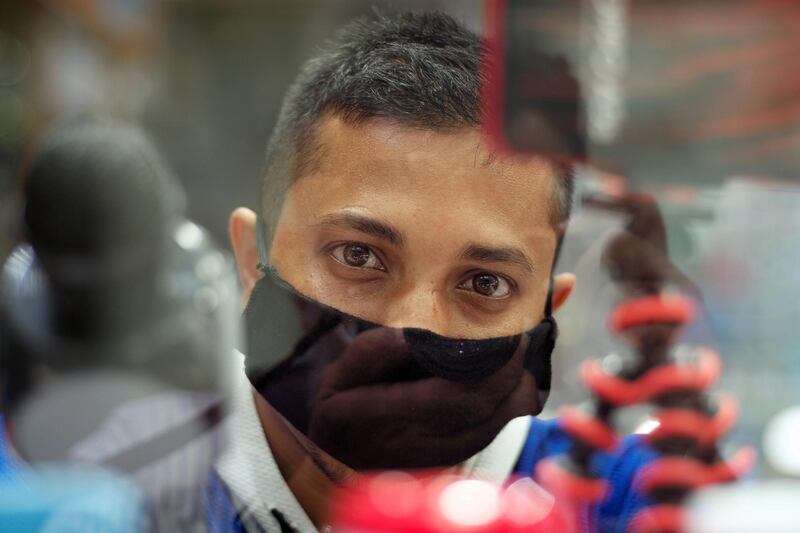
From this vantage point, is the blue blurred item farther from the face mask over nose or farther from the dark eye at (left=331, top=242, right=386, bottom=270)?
the dark eye at (left=331, top=242, right=386, bottom=270)

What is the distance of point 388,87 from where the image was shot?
0.90 metres

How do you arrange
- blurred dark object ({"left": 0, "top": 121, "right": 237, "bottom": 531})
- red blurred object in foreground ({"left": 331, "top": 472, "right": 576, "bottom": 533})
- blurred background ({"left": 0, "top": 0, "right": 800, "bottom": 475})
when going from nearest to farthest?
Result: red blurred object in foreground ({"left": 331, "top": 472, "right": 576, "bottom": 533}) < blurred background ({"left": 0, "top": 0, "right": 800, "bottom": 475}) < blurred dark object ({"left": 0, "top": 121, "right": 237, "bottom": 531})

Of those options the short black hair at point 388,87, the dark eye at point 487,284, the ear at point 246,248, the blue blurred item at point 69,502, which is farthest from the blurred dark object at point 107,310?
the dark eye at point 487,284

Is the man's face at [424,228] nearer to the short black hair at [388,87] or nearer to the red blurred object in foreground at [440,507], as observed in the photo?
the short black hair at [388,87]

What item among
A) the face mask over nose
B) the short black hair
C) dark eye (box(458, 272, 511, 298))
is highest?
the short black hair

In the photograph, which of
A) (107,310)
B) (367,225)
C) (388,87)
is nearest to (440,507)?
(367,225)

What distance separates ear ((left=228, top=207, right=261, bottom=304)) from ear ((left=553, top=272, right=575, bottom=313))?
31cm

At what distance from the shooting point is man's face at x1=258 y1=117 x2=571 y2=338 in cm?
89

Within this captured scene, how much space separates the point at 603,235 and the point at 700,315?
0.51ft

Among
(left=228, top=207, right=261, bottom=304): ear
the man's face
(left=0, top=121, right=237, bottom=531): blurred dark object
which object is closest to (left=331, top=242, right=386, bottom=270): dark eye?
the man's face

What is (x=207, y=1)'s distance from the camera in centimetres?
157

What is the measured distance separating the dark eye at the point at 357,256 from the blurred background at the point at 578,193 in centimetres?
16

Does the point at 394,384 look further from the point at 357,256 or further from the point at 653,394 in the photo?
the point at 653,394

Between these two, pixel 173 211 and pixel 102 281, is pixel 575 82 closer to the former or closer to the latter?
pixel 173 211
